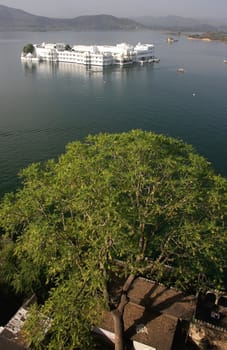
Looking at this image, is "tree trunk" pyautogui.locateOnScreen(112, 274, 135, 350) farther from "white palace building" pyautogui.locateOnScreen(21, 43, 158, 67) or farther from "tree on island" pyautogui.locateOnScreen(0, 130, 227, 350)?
"white palace building" pyautogui.locateOnScreen(21, 43, 158, 67)

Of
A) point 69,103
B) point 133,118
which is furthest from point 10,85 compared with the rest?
point 133,118

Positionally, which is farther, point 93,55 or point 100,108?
point 93,55

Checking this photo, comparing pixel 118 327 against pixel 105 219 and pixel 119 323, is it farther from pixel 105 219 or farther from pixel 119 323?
pixel 105 219

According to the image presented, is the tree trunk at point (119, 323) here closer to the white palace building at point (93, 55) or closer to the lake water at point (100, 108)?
the lake water at point (100, 108)

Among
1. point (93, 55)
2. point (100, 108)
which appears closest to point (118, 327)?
point (100, 108)

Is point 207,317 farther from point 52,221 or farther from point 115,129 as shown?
point 115,129

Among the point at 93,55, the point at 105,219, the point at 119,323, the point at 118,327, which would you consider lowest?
the point at 118,327
